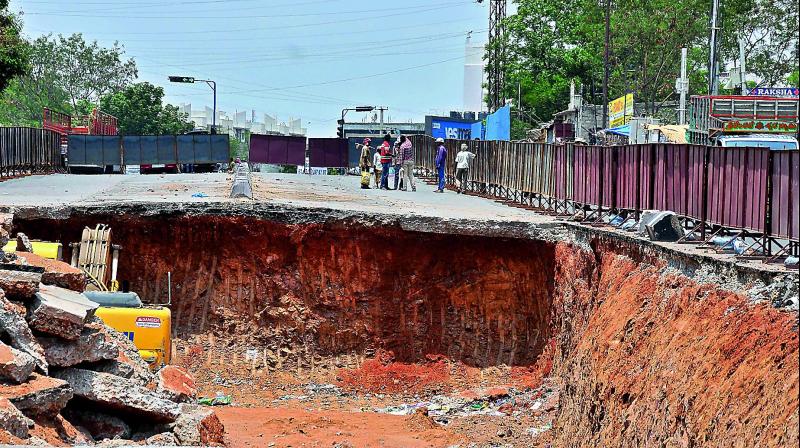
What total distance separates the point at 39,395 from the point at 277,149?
41.8 metres

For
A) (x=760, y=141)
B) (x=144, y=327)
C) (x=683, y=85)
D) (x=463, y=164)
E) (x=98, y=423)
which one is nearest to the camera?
(x=98, y=423)

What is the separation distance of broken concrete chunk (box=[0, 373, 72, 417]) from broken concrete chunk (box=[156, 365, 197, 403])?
226cm

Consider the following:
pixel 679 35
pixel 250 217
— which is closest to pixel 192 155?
pixel 679 35

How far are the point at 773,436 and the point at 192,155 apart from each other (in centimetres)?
4368

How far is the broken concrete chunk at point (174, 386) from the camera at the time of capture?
1275 centimetres

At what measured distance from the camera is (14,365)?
985 cm

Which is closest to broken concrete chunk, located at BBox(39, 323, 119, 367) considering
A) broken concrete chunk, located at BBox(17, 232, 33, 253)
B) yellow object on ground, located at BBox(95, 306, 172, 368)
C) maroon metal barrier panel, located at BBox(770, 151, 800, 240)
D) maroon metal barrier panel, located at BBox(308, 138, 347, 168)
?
yellow object on ground, located at BBox(95, 306, 172, 368)

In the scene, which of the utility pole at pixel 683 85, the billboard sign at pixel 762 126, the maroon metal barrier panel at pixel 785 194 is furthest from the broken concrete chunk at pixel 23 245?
the utility pole at pixel 683 85

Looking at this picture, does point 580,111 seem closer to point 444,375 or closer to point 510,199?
point 510,199

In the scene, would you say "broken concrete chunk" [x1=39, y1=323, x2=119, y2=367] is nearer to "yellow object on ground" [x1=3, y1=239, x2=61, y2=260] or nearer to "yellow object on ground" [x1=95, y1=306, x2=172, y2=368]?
"yellow object on ground" [x1=95, y1=306, x2=172, y2=368]

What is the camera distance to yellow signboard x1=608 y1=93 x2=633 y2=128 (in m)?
44.1

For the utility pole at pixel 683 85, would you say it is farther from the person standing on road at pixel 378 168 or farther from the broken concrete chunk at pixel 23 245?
the broken concrete chunk at pixel 23 245

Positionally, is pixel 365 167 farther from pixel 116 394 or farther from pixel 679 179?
pixel 116 394

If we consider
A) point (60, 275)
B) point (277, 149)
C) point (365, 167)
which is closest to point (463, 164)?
point (365, 167)
